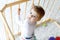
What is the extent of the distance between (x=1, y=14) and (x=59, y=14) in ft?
2.67

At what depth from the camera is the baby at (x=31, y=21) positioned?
3.28ft

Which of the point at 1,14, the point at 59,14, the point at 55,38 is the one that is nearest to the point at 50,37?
the point at 55,38

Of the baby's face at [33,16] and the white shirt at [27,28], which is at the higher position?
the baby's face at [33,16]

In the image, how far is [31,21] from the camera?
1.01 metres

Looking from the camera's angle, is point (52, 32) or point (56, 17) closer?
point (52, 32)

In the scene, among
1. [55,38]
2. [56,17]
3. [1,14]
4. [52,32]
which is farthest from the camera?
[56,17]

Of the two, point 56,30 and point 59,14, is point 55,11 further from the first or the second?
point 56,30

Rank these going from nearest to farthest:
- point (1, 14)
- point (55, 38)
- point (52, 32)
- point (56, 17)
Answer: point (1, 14)
point (55, 38)
point (52, 32)
point (56, 17)

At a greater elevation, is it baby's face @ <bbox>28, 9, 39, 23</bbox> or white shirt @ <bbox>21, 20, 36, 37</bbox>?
baby's face @ <bbox>28, 9, 39, 23</bbox>

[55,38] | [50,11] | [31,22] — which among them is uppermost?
[50,11]

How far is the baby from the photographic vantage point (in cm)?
100

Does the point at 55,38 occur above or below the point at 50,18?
below

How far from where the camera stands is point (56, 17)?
62.2 inches

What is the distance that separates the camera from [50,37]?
135cm
